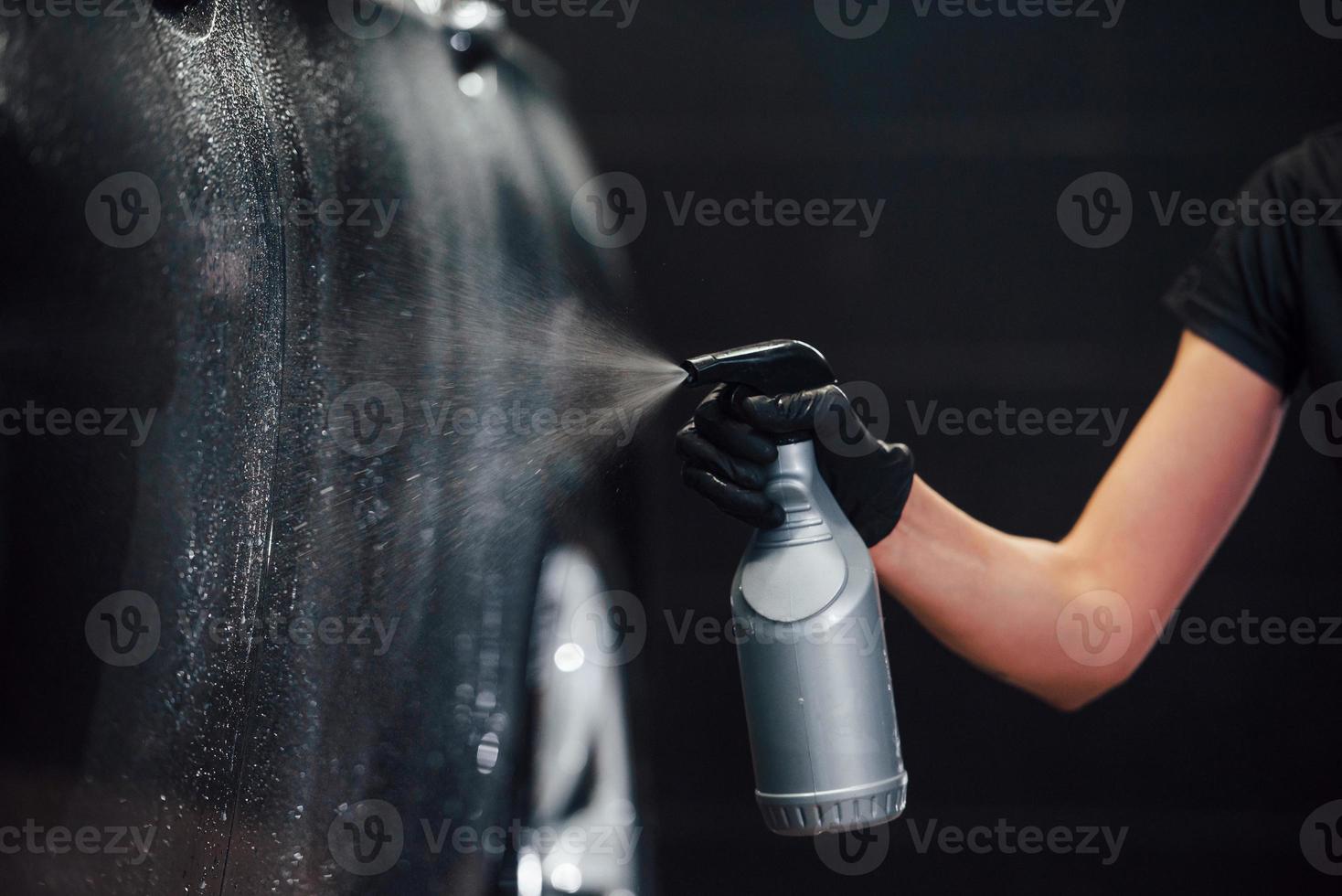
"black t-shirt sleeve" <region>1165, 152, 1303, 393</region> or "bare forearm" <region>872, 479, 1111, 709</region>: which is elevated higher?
"black t-shirt sleeve" <region>1165, 152, 1303, 393</region>

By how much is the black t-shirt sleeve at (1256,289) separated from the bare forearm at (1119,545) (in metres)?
0.02

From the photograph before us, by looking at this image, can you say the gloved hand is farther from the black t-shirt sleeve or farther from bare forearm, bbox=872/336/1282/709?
the black t-shirt sleeve

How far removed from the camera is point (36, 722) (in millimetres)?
620

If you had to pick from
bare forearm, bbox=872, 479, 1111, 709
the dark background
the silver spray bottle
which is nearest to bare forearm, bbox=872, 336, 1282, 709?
bare forearm, bbox=872, 479, 1111, 709

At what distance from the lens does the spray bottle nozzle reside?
70 cm

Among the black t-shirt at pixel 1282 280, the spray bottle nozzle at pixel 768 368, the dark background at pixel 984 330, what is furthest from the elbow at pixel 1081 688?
the spray bottle nozzle at pixel 768 368

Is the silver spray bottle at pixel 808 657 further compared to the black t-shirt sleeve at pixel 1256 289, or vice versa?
the black t-shirt sleeve at pixel 1256 289

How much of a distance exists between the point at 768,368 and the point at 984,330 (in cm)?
46

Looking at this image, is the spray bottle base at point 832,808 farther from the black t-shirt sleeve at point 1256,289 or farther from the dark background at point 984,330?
the black t-shirt sleeve at point 1256,289

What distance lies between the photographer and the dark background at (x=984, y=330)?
1.07 meters

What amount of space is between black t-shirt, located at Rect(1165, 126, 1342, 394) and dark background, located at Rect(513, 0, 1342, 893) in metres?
0.09

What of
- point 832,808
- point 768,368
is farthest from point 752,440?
point 832,808

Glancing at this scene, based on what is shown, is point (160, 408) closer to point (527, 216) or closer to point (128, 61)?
point (128, 61)

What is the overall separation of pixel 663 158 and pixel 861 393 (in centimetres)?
34
